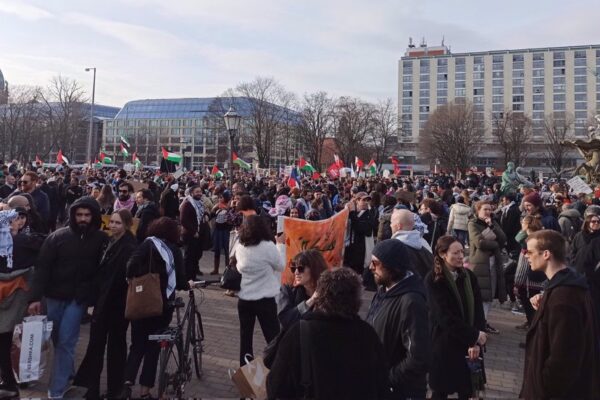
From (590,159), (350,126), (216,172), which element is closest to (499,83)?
(350,126)

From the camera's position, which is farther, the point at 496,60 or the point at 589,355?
the point at 496,60

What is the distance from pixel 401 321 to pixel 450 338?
122 centimetres

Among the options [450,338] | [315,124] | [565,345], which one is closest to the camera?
[565,345]

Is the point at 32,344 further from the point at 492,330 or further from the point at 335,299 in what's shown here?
the point at 492,330

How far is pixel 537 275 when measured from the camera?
22.2ft

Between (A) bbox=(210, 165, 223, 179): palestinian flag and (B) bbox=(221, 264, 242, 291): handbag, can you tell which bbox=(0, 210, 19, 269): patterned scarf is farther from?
(A) bbox=(210, 165, 223, 179): palestinian flag

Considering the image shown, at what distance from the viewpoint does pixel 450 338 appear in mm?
4047

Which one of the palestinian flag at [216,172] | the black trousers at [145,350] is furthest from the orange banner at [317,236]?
the palestinian flag at [216,172]

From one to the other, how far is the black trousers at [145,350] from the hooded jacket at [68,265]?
1.93 ft

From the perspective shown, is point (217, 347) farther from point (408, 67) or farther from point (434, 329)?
point (408, 67)

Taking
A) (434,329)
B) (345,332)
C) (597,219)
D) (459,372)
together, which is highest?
(597,219)

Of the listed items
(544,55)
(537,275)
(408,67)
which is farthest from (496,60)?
(537,275)

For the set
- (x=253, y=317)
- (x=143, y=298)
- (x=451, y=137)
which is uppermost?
(x=451, y=137)

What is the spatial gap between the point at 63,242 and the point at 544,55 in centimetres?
12772
